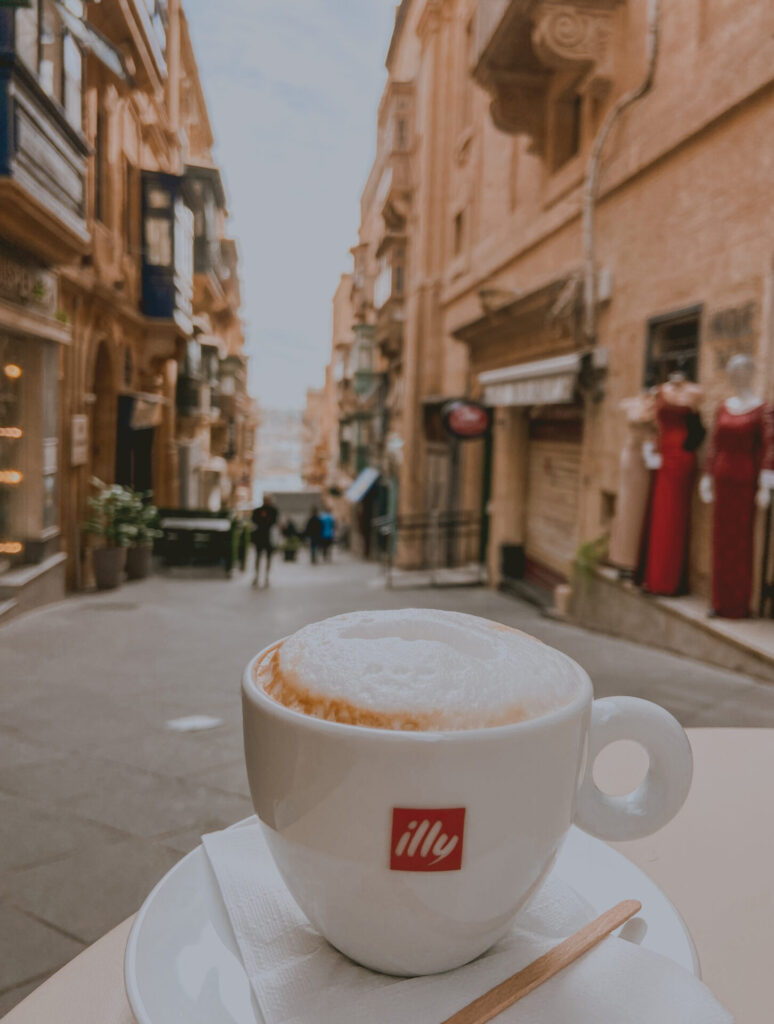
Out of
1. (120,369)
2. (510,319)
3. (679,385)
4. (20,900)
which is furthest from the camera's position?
(120,369)

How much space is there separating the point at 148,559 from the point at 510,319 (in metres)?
5.25

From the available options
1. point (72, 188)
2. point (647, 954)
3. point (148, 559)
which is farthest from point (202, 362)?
point (647, 954)

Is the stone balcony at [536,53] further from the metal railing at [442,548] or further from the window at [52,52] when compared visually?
the metal railing at [442,548]

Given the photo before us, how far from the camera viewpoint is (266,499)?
36.1 feet

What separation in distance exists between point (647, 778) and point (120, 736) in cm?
329

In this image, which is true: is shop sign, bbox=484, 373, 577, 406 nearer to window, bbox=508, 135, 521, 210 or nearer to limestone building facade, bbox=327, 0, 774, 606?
limestone building facade, bbox=327, 0, 774, 606

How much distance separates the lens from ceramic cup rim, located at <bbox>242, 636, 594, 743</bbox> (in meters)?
0.57

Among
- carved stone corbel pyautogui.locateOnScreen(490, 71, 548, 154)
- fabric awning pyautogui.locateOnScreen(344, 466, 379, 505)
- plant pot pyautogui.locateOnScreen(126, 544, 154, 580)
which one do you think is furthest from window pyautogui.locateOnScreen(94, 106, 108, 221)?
fabric awning pyautogui.locateOnScreen(344, 466, 379, 505)

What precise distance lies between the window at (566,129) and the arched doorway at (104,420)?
6.12 metres

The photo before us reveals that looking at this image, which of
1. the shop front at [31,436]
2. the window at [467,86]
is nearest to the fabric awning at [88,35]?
the shop front at [31,436]

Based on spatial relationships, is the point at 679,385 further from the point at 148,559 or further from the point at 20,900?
the point at 148,559

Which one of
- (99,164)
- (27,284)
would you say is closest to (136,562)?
(27,284)

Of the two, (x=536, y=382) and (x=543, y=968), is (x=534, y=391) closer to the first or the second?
(x=536, y=382)

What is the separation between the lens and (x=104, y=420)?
1066 centimetres
